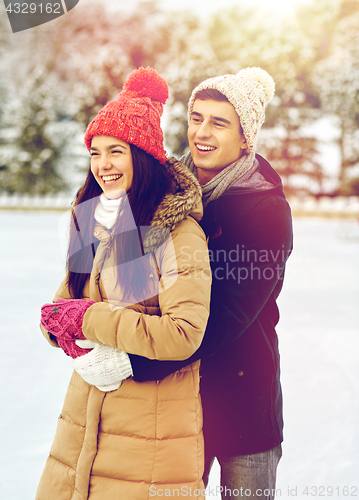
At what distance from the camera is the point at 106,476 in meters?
1.11

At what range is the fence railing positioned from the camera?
588 inches

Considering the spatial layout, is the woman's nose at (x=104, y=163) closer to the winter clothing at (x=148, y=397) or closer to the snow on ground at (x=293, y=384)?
the winter clothing at (x=148, y=397)

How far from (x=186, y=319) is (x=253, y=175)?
0.54 m

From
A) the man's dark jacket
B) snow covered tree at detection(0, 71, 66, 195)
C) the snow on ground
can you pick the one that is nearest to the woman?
the man's dark jacket

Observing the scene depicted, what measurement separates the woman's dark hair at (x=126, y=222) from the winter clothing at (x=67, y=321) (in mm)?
106

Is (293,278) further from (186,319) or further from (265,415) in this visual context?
(186,319)

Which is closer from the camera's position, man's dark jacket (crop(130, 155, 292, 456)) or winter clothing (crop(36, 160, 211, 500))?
winter clothing (crop(36, 160, 211, 500))

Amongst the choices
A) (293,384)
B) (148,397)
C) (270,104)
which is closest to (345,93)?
(270,104)

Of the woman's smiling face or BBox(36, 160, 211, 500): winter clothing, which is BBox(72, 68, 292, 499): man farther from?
the woman's smiling face

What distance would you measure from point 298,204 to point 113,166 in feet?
54.5

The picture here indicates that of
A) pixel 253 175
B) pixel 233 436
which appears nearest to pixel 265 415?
pixel 233 436

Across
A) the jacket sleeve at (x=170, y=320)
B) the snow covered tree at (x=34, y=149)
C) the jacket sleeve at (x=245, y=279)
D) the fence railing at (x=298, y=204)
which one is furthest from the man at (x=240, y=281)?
the snow covered tree at (x=34, y=149)

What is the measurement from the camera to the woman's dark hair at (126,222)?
1114mm

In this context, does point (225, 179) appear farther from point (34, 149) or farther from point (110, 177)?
point (34, 149)
